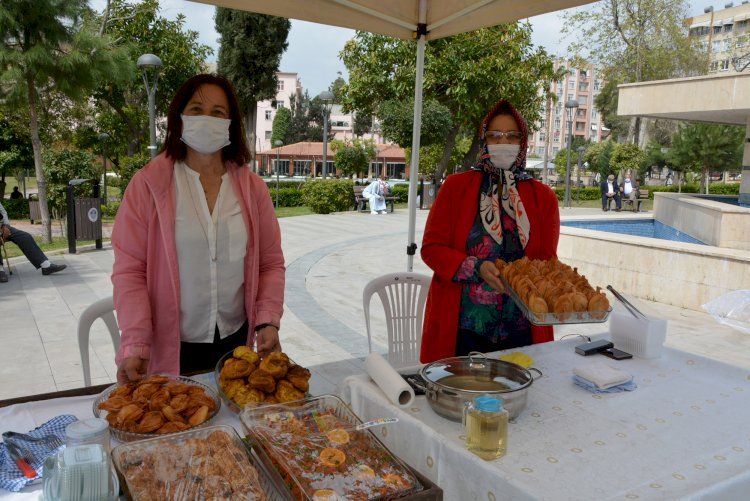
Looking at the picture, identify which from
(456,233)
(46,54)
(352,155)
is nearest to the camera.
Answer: (456,233)

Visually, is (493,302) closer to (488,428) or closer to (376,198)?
(488,428)

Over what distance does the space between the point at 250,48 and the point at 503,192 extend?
24.6 m

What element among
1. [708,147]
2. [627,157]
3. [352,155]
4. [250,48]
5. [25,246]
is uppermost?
[250,48]

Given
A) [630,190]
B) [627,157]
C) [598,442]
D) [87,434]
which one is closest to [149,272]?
[87,434]

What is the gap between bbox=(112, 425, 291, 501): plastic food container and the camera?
47.5 inches

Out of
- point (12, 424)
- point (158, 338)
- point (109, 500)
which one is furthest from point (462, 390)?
point (12, 424)

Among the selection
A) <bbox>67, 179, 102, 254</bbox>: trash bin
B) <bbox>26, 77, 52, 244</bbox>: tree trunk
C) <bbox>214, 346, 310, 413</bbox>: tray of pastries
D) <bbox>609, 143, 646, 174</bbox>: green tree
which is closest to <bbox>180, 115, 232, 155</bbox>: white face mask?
<bbox>214, 346, 310, 413</bbox>: tray of pastries

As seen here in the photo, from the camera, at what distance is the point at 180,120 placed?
2195mm

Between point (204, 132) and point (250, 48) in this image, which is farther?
point (250, 48)

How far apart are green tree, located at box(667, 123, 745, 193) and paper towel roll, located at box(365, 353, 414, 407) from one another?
109 feet

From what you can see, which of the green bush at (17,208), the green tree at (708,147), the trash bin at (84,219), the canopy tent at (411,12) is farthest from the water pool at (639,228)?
the green tree at (708,147)

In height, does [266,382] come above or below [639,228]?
above

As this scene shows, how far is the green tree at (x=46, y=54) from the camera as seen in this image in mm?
10594

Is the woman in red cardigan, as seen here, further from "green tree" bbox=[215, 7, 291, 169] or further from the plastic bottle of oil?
"green tree" bbox=[215, 7, 291, 169]
